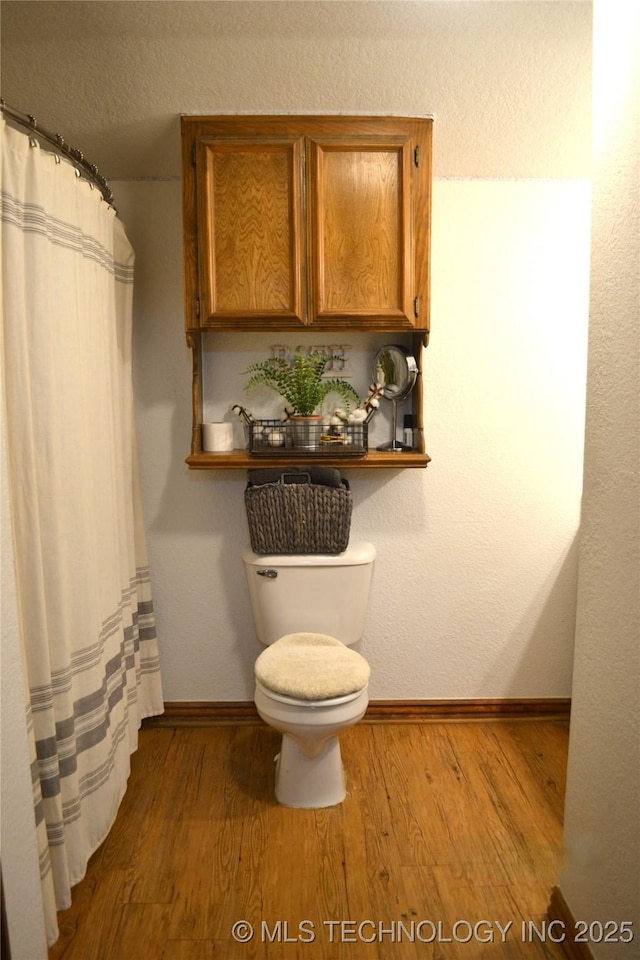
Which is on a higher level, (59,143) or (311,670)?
(59,143)

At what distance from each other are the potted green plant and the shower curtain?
0.59 metres

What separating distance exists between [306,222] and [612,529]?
145 centimetres

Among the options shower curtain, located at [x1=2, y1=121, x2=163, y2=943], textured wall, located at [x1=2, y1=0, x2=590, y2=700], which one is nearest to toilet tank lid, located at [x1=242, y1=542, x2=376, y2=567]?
textured wall, located at [x1=2, y1=0, x2=590, y2=700]

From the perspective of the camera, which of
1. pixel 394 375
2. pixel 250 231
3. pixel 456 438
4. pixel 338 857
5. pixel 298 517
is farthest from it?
pixel 456 438

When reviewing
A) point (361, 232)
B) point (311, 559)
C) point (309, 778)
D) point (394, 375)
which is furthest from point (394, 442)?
point (309, 778)

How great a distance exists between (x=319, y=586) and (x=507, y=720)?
3.33 ft

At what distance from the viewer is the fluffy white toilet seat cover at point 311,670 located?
6.93 feet

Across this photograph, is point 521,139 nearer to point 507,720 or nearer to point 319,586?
point 319,586

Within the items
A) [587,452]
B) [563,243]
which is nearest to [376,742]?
[587,452]

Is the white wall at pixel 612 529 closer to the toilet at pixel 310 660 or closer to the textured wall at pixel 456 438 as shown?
the toilet at pixel 310 660

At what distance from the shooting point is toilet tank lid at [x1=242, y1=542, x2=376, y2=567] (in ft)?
8.34

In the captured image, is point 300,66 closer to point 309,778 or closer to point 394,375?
point 394,375

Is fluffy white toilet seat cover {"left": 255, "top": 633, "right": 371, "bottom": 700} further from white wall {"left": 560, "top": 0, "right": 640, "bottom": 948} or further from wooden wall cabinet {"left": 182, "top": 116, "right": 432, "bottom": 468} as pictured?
wooden wall cabinet {"left": 182, "top": 116, "right": 432, "bottom": 468}

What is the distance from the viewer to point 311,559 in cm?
255
